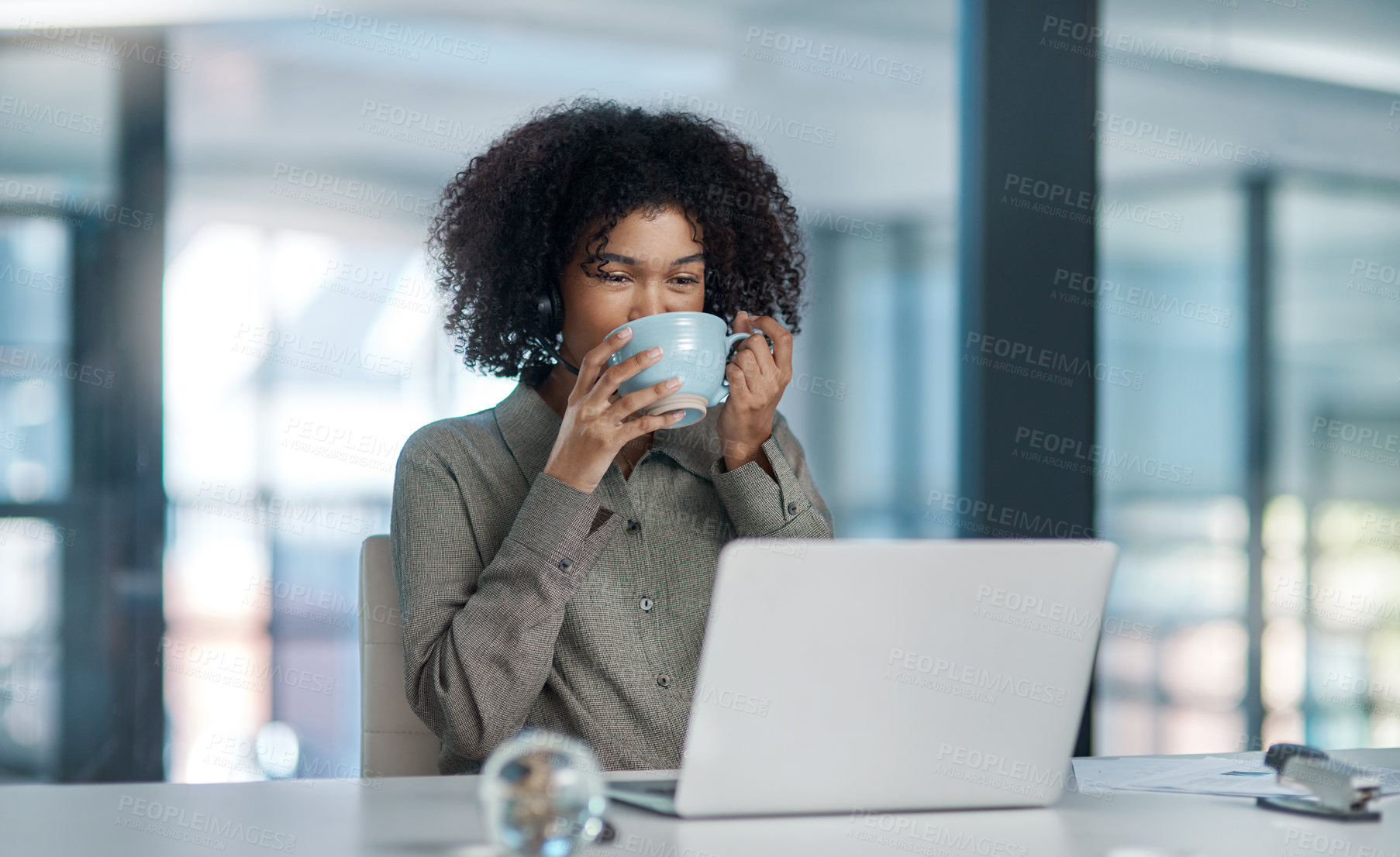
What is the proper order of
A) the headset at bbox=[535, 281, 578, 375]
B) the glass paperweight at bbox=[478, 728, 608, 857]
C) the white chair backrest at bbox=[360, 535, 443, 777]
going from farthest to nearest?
the headset at bbox=[535, 281, 578, 375], the white chair backrest at bbox=[360, 535, 443, 777], the glass paperweight at bbox=[478, 728, 608, 857]

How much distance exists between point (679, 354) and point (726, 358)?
85 mm

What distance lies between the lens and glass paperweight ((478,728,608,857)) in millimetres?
702

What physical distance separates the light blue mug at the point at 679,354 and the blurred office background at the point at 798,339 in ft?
3.90

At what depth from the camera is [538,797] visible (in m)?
0.70

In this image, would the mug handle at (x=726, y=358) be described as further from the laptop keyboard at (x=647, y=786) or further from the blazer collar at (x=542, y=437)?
the laptop keyboard at (x=647, y=786)

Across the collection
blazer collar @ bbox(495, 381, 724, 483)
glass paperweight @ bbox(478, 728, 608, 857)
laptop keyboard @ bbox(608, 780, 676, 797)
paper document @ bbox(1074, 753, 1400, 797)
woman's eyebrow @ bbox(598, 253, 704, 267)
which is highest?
woman's eyebrow @ bbox(598, 253, 704, 267)

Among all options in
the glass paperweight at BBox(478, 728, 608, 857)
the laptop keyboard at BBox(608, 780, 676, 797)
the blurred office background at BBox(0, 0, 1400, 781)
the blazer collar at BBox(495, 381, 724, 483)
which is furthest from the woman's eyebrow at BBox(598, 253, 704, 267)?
the blurred office background at BBox(0, 0, 1400, 781)

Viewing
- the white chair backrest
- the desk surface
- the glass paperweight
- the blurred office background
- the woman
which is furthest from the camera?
the blurred office background

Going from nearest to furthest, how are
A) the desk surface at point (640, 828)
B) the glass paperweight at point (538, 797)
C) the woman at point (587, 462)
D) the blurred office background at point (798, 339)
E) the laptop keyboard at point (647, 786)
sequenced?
the glass paperweight at point (538, 797)
the desk surface at point (640, 828)
the laptop keyboard at point (647, 786)
the woman at point (587, 462)
the blurred office background at point (798, 339)

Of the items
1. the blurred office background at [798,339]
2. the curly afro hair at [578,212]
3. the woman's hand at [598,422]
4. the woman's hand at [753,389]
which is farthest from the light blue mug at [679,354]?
the blurred office background at [798,339]

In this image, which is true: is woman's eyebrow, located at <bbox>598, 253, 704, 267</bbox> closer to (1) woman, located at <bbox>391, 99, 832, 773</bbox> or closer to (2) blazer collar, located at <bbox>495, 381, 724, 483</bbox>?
(1) woman, located at <bbox>391, 99, 832, 773</bbox>

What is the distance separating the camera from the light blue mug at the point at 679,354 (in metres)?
1.27

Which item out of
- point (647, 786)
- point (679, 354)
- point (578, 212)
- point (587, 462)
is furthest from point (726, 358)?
point (647, 786)

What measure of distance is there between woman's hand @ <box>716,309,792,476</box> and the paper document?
0.51 meters
